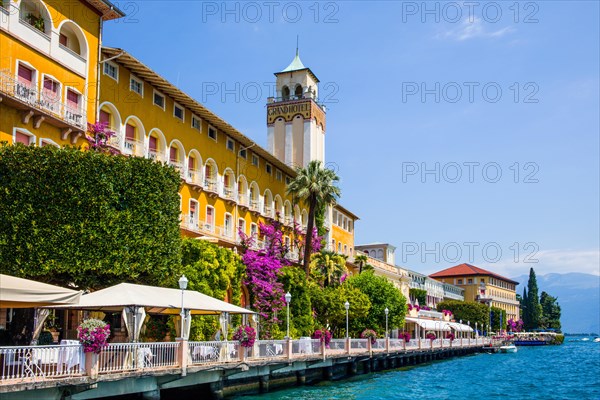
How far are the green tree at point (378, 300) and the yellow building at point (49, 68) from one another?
31.8m

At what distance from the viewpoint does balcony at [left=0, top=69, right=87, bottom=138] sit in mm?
25672

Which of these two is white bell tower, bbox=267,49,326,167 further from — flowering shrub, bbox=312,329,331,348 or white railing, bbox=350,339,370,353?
flowering shrub, bbox=312,329,331,348

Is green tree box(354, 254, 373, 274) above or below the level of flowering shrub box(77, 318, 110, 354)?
above

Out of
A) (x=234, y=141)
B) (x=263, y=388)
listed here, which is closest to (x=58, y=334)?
(x=263, y=388)

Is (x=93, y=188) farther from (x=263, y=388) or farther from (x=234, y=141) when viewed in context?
(x=234, y=141)

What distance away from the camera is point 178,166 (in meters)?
40.2

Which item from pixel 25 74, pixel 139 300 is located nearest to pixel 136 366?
pixel 139 300

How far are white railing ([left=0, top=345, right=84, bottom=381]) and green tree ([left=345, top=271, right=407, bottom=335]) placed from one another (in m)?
38.8

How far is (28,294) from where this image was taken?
55.2 feet

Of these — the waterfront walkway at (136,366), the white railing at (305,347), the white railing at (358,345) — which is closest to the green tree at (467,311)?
the white railing at (358,345)

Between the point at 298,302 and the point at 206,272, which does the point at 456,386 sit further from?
the point at 206,272

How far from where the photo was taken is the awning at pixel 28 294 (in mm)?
16353

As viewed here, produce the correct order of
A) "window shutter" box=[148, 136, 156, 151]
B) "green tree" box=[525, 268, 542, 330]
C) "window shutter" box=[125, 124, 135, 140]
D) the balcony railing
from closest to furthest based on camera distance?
the balcony railing → "window shutter" box=[125, 124, 135, 140] → "window shutter" box=[148, 136, 156, 151] → "green tree" box=[525, 268, 542, 330]

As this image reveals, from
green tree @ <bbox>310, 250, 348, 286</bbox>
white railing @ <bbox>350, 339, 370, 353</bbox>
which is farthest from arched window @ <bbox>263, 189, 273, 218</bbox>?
white railing @ <bbox>350, 339, 370, 353</bbox>
